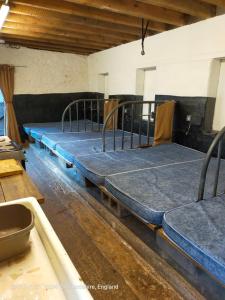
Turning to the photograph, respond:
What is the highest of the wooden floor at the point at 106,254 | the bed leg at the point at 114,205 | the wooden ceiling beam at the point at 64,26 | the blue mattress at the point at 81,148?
the wooden ceiling beam at the point at 64,26

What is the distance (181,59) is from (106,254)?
3.01m

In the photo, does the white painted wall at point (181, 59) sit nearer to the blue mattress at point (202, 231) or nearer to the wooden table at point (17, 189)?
the blue mattress at point (202, 231)

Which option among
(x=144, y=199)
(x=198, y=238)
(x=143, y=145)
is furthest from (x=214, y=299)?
(x=143, y=145)

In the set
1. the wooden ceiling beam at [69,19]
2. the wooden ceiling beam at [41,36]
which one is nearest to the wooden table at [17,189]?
the wooden ceiling beam at [69,19]

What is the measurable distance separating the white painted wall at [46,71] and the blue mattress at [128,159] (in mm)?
3572

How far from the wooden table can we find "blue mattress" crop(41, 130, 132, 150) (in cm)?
237

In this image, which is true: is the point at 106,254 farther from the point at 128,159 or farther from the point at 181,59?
the point at 181,59

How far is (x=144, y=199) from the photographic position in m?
1.85

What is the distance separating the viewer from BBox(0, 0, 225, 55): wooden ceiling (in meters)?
2.80

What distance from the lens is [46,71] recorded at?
228 inches

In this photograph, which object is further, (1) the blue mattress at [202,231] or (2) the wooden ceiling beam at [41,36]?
(2) the wooden ceiling beam at [41,36]

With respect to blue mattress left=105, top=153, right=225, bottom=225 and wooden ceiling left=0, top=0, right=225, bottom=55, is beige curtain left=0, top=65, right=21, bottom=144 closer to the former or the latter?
wooden ceiling left=0, top=0, right=225, bottom=55

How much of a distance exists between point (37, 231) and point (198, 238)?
0.93 metres

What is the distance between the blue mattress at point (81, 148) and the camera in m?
3.19
